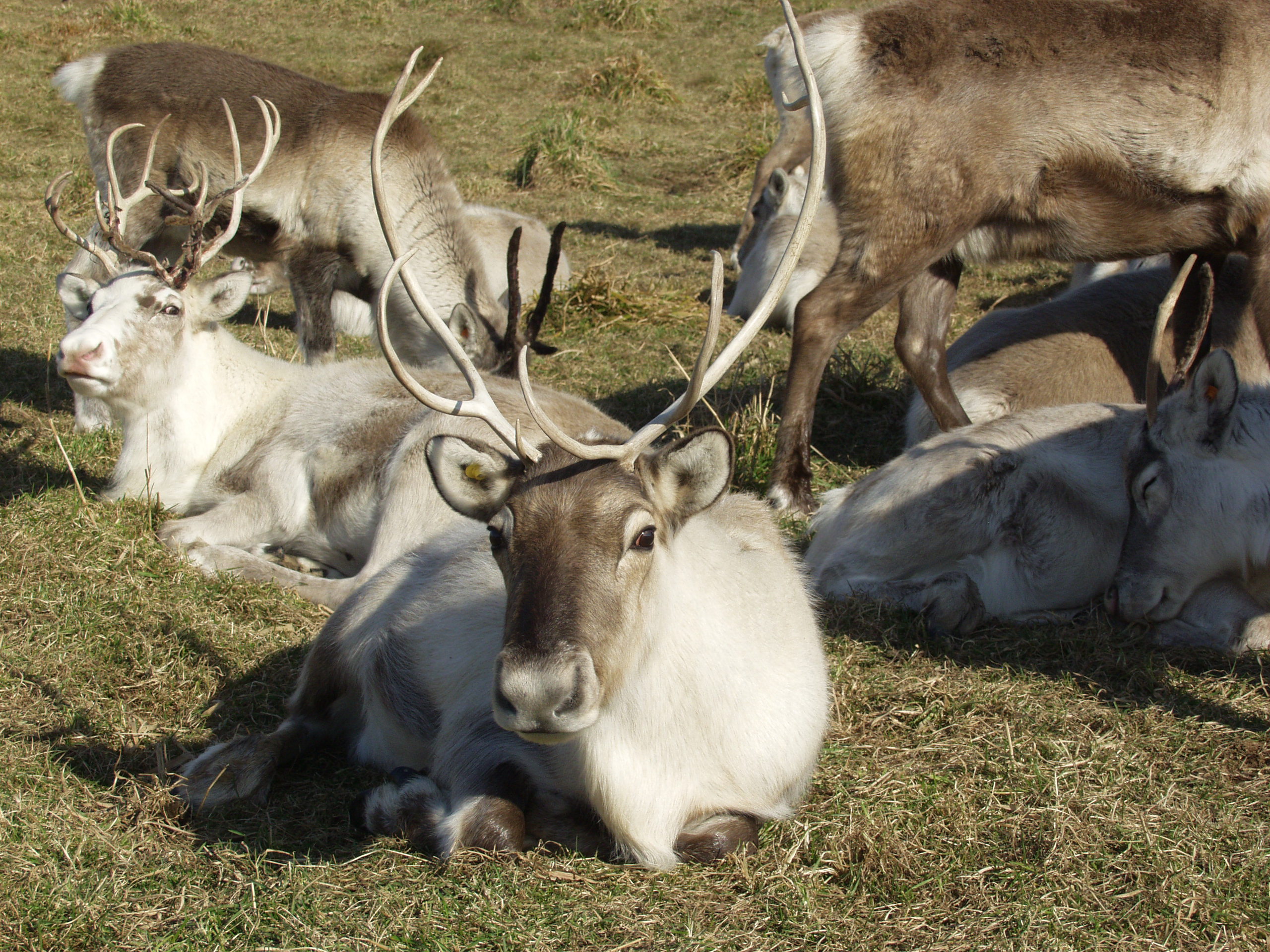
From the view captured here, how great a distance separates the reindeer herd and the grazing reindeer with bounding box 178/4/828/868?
0.01 m

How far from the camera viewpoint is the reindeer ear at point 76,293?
18.6 ft

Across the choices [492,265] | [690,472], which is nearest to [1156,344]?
[690,472]

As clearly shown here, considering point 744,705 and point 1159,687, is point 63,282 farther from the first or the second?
point 1159,687

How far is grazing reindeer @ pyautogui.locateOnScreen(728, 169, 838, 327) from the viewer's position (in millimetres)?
A: 8438

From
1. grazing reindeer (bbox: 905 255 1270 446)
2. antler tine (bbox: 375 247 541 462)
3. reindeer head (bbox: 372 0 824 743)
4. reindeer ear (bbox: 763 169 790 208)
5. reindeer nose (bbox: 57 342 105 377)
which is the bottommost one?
grazing reindeer (bbox: 905 255 1270 446)

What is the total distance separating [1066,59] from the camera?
5.20 metres

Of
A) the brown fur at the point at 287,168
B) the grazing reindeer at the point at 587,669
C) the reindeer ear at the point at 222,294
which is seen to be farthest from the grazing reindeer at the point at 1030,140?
the brown fur at the point at 287,168

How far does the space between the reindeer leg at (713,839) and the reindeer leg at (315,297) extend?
502 cm

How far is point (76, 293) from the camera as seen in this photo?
5727 millimetres

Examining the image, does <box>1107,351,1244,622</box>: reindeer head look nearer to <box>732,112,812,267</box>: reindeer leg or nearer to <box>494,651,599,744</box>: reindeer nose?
<box>494,651,599,744</box>: reindeer nose

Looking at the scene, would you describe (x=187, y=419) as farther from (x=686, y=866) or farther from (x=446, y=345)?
(x=686, y=866)

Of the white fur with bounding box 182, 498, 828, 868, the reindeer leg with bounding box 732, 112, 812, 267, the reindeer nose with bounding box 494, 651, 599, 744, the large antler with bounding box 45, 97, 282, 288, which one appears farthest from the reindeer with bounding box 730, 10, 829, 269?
the reindeer nose with bounding box 494, 651, 599, 744

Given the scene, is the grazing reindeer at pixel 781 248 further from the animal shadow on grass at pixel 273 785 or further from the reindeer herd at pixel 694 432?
the animal shadow on grass at pixel 273 785

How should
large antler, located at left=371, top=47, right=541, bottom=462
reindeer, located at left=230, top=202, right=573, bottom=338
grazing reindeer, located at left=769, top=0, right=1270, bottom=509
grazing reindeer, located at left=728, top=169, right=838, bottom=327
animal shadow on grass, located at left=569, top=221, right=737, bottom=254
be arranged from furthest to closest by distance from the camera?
animal shadow on grass, located at left=569, top=221, right=737, bottom=254 < grazing reindeer, located at left=728, top=169, right=838, bottom=327 < reindeer, located at left=230, top=202, right=573, bottom=338 < grazing reindeer, located at left=769, top=0, right=1270, bottom=509 < large antler, located at left=371, top=47, right=541, bottom=462
